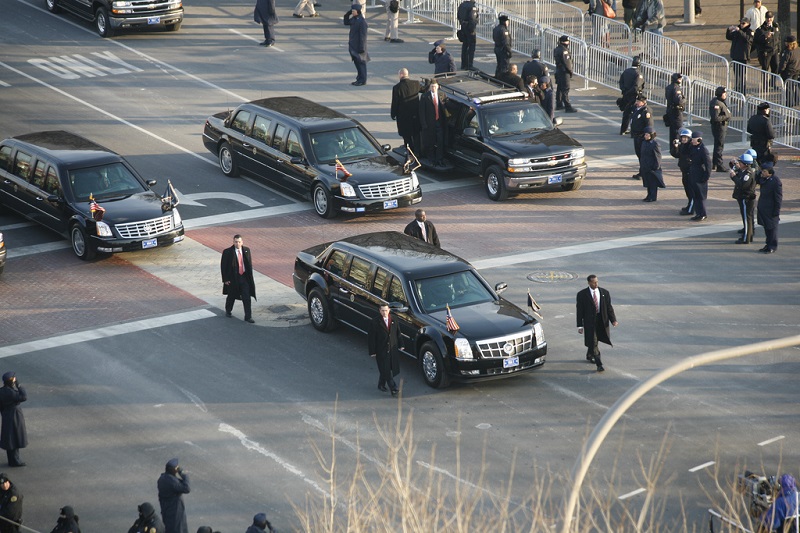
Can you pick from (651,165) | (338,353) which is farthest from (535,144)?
(338,353)

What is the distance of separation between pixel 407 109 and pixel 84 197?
25.8 feet

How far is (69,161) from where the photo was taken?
24.3 metres

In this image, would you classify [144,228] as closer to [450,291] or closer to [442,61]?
[450,291]

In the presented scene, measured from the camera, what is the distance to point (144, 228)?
76.5 feet

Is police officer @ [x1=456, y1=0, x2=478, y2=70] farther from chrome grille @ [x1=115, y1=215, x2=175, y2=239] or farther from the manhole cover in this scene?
chrome grille @ [x1=115, y1=215, x2=175, y2=239]

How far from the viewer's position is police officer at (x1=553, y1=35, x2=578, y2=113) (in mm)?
31812

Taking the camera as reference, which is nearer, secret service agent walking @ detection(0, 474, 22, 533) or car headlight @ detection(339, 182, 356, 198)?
secret service agent walking @ detection(0, 474, 22, 533)

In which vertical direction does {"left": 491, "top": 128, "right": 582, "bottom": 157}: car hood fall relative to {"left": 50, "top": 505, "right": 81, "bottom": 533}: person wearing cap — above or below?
above

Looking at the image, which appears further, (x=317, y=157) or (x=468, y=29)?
(x=468, y=29)

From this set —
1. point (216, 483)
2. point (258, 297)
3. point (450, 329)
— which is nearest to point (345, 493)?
point (216, 483)

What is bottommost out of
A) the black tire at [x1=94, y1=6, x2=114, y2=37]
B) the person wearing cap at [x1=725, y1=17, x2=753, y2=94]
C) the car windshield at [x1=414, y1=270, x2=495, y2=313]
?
the car windshield at [x1=414, y1=270, x2=495, y2=313]

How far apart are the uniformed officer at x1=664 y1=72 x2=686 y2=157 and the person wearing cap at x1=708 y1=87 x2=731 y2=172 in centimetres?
79

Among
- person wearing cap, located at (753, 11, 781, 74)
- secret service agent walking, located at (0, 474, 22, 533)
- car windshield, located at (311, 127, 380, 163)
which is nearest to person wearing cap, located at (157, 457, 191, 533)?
secret service agent walking, located at (0, 474, 22, 533)

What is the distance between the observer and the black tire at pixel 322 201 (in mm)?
25453
